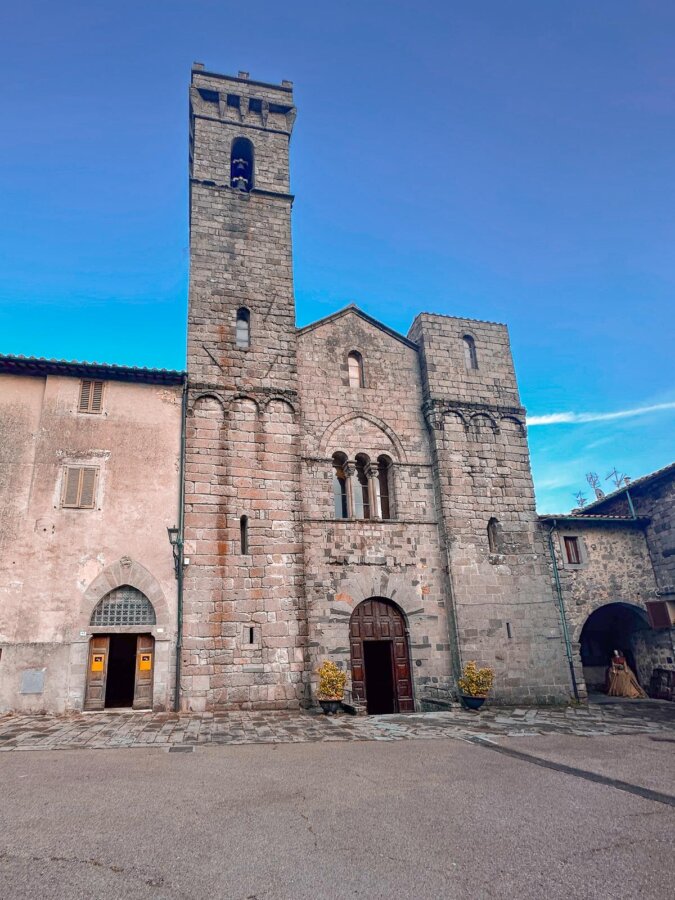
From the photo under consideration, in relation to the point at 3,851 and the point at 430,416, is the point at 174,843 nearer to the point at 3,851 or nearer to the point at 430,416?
the point at 3,851

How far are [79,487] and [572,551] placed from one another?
46.9 ft

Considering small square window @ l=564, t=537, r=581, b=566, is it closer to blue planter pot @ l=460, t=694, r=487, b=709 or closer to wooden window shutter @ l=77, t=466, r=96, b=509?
blue planter pot @ l=460, t=694, r=487, b=709

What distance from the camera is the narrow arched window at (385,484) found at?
1623 cm

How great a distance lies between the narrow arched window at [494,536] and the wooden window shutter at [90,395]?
38.0ft

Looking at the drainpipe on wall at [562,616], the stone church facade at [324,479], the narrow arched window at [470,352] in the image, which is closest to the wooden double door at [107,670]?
the stone church facade at [324,479]

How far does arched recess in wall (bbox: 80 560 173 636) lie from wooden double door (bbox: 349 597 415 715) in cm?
487

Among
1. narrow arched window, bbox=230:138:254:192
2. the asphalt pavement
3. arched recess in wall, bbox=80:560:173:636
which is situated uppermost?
narrow arched window, bbox=230:138:254:192

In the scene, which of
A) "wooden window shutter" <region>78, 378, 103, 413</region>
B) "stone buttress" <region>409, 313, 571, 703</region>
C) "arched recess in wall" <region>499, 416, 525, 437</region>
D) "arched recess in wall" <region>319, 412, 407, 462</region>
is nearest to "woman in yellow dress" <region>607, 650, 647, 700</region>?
"stone buttress" <region>409, 313, 571, 703</region>

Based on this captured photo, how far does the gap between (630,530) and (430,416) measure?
25.0 ft

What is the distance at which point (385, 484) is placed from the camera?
16.6 meters

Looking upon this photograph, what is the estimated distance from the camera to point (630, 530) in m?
17.8

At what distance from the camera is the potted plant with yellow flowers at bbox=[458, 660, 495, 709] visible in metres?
Result: 13.8

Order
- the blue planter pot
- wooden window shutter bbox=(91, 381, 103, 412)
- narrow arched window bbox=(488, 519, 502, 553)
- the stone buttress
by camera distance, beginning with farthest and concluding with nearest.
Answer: narrow arched window bbox=(488, 519, 502, 553), the stone buttress, wooden window shutter bbox=(91, 381, 103, 412), the blue planter pot

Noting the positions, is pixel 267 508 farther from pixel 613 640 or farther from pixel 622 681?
pixel 613 640
